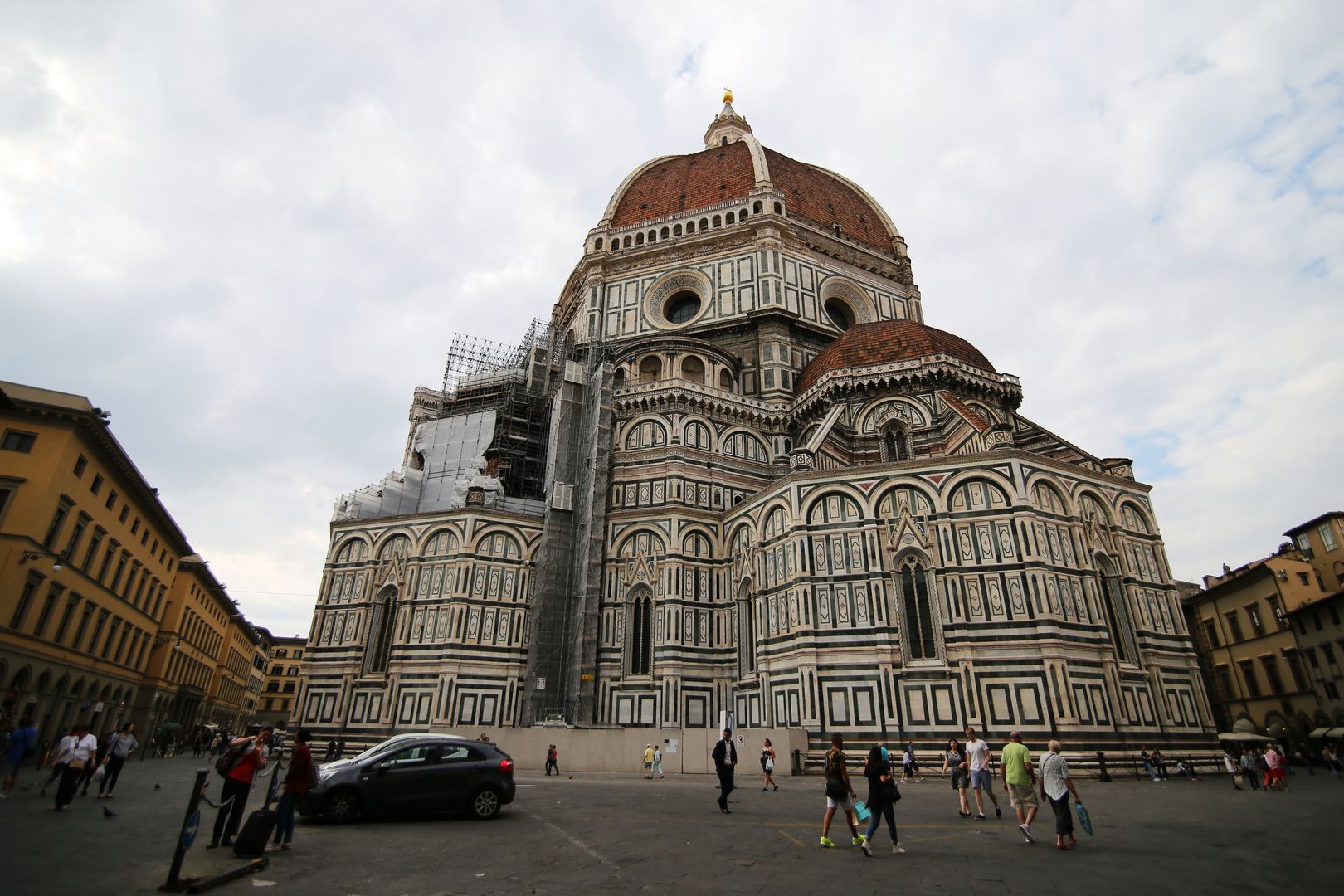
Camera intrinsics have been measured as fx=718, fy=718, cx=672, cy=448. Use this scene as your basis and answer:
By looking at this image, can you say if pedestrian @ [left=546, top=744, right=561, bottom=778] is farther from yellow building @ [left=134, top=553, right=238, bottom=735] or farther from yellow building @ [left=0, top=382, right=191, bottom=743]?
yellow building @ [left=134, top=553, right=238, bottom=735]

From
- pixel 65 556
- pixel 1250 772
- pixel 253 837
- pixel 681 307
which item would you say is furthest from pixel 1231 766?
pixel 65 556

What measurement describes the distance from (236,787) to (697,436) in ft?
77.9

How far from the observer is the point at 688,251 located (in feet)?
126

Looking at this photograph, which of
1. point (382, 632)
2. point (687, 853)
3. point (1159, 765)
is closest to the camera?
point (687, 853)

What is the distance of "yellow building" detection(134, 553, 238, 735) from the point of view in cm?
3462

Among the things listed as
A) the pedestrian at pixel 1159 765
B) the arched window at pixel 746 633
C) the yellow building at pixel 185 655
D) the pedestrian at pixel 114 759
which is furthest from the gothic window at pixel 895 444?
the yellow building at pixel 185 655

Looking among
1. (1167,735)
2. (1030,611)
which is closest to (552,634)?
(1030,611)

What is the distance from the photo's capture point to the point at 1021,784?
9.79m

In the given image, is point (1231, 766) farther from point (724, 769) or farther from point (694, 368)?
point (694, 368)

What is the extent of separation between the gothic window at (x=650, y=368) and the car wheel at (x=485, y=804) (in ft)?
77.2

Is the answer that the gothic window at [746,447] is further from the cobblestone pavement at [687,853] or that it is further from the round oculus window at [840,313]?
the cobblestone pavement at [687,853]

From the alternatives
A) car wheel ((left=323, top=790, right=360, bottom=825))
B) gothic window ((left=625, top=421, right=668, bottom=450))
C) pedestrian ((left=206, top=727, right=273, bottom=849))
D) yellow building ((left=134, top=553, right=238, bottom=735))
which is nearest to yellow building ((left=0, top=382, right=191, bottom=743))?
yellow building ((left=134, top=553, right=238, bottom=735))

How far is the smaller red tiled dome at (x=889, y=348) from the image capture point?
29.2 m

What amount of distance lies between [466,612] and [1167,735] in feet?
76.7
